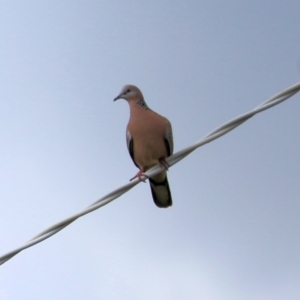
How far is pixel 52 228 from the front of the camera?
9.21 feet

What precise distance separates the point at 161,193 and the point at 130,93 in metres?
0.94

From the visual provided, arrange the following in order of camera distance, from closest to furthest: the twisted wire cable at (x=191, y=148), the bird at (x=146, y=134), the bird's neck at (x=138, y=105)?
the twisted wire cable at (x=191, y=148) < the bird at (x=146, y=134) < the bird's neck at (x=138, y=105)

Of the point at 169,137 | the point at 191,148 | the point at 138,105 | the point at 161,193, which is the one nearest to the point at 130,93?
the point at 138,105

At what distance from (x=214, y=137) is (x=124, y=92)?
243cm

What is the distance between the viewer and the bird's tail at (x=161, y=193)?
17.5 ft

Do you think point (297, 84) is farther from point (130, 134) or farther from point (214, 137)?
point (130, 134)

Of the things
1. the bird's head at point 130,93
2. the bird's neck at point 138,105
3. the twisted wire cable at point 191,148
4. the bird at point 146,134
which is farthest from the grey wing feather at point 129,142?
the twisted wire cable at point 191,148

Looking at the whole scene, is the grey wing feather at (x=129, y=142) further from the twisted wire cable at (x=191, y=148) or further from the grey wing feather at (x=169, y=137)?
the twisted wire cable at (x=191, y=148)

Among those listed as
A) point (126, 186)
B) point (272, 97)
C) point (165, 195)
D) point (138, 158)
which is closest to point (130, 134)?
point (138, 158)

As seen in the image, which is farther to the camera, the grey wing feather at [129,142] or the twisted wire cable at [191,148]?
the grey wing feather at [129,142]

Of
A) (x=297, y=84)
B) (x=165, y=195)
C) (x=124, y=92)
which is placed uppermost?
(x=124, y=92)

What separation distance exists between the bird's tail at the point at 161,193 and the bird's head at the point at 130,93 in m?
0.77

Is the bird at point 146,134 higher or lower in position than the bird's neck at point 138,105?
lower

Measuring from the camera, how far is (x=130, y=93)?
5.13 metres
